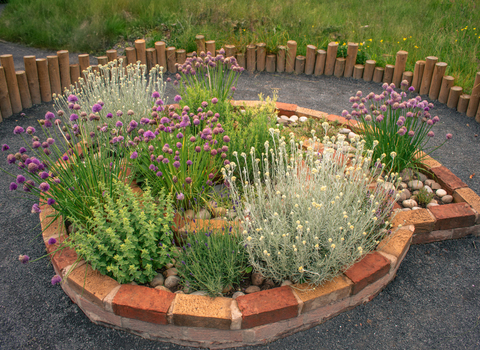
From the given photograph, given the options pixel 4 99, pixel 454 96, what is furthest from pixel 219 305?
pixel 454 96

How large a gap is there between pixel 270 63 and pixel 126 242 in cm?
501

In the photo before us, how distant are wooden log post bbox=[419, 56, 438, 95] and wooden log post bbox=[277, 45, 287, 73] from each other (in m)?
2.28

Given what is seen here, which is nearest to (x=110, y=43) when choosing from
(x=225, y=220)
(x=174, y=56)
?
(x=174, y=56)

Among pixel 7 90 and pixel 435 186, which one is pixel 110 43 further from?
pixel 435 186

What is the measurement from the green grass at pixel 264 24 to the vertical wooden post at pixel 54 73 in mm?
2113

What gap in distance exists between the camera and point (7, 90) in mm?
5098

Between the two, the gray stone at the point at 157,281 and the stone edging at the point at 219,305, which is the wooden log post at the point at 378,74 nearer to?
the stone edging at the point at 219,305

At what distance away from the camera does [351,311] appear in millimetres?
2777

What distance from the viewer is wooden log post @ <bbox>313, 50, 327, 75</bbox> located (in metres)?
6.55

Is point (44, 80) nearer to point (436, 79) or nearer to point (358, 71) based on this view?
point (358, 71)

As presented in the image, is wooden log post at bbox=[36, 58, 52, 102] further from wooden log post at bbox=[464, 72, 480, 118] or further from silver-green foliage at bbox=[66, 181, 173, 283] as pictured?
wooden log post at bbox=[464, 72, 480, 118]

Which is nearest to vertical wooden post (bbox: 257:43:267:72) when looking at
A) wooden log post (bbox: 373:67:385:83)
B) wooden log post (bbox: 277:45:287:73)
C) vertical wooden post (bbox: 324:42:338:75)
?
wooden log post (bbox: 277:45:287:73)

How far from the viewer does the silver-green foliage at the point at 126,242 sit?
102 inches

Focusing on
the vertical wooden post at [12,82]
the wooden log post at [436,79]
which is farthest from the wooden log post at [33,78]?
the wooden log post at [436,79]
